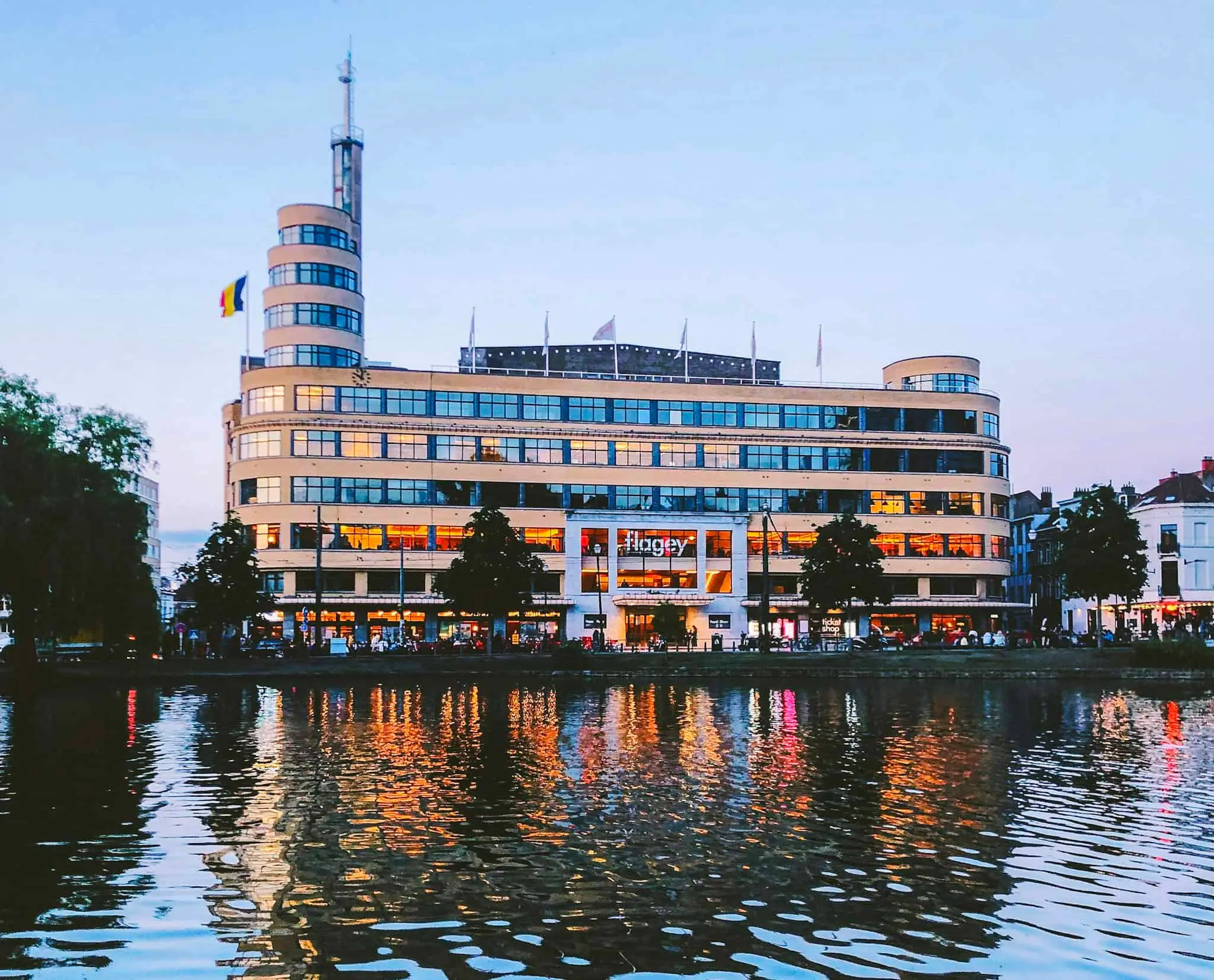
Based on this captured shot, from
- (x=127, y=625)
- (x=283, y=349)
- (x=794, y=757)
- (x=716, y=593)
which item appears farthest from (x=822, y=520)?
(x=794, y=757)

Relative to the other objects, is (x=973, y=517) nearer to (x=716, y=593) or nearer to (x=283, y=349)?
(x=716, y=593)

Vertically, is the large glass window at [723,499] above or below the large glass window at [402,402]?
below

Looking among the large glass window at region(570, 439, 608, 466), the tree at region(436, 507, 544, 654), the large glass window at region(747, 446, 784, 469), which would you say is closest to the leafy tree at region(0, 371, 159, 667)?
the tree at region(436, 507, 544, 654)

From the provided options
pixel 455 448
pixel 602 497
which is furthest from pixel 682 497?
pixel 455 448

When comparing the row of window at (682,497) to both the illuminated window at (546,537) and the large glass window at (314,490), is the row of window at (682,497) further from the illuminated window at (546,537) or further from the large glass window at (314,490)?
the illuminated window at (546,537)

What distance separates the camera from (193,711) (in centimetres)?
4922

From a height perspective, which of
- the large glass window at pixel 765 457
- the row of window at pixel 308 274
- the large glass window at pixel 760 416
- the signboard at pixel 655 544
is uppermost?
the row of window at pixel 308 274

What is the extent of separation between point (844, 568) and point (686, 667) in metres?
21.4

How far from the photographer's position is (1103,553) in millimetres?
91812

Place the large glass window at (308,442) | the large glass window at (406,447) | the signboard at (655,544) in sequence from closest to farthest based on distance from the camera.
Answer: the large glass window at (308,442), the large glass window at (406,447), the signboard at (655,544)

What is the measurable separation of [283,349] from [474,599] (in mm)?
35964

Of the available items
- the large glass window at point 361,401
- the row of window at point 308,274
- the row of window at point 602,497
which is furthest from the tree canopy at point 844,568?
the row of window at point 308,274

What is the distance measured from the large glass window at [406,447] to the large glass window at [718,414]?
2657cm

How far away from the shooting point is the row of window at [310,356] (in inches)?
4323
